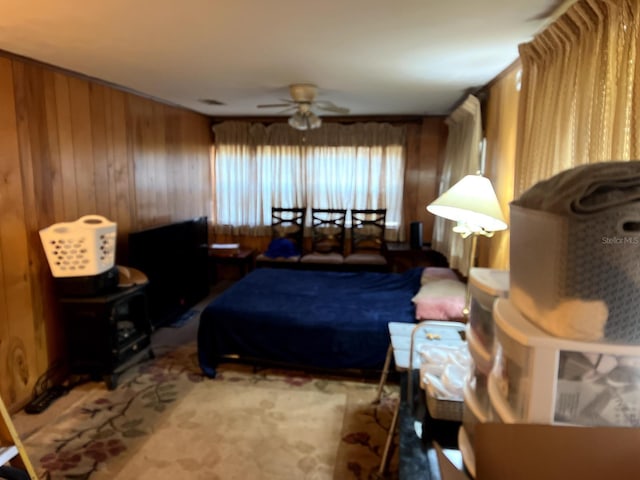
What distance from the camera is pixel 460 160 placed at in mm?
3865

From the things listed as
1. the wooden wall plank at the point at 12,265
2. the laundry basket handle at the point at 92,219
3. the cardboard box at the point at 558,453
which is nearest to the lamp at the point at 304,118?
the laundry basket handle at the point at 92,219

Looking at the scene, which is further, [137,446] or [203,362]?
[203,362]

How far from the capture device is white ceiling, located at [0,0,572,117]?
1.85m

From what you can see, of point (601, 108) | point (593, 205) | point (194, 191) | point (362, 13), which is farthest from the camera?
point (194, 191)

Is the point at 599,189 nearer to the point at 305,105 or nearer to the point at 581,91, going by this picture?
the point at 581,91

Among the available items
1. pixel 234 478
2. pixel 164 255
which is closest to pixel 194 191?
pixel 164 255

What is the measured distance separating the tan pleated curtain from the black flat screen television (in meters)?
3.02

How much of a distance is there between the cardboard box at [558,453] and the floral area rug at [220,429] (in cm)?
148

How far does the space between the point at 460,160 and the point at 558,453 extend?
3.37m

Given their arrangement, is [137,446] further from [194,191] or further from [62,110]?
[194,191]

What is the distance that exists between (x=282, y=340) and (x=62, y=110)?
91.8 inches

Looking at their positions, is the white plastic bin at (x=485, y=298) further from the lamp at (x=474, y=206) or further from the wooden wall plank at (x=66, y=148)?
the wooden wall plank at (x=66, y=148)

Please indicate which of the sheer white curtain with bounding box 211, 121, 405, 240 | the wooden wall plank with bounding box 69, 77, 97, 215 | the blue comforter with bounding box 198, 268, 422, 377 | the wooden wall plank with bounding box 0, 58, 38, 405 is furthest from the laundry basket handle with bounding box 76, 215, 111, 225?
the sheer white curtain with bounding box 211, 121, 405, 240

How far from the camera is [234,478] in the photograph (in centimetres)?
210
